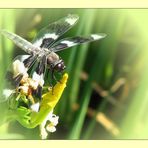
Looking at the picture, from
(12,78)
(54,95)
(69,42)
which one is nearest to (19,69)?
(12,78)

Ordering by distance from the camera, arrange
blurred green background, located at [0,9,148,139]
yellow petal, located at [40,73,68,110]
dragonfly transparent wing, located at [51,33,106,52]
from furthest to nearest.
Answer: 1. blurred green background, located at [0,9,148,139]
2. dragonfly transparent wing, located at [51,33,106,52]
3. yellow petal, located at [40,73,68,110]

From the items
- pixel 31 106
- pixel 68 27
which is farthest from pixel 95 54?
pixel 31 106

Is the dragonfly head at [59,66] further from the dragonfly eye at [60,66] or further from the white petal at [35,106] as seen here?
the white petal at [35,106]

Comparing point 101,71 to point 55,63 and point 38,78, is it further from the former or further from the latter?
point 38,78

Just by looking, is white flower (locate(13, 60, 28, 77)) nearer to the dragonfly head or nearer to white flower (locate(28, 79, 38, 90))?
white flower (locate(28, 79, 38, 90))

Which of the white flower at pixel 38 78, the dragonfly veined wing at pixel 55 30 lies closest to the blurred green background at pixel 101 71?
the dragonfly veined wing at pixel 55 30

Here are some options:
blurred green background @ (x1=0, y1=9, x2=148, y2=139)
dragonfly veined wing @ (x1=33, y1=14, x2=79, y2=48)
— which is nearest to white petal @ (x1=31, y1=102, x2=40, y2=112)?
blurred green background @ (x1=0, y1=9, x2=148, y2=139)

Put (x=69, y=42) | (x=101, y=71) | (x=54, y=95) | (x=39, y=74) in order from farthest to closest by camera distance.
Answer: (x=101, y=71), (x=69, y=42), (x=39, y=74), (x=54, y=95)

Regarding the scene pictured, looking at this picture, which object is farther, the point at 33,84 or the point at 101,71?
the point at 101,71
